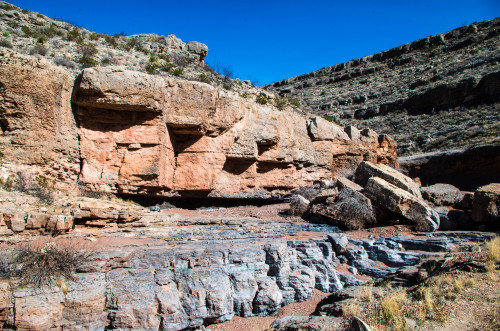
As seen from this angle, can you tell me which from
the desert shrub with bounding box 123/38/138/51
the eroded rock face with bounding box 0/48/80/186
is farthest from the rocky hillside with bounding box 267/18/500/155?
the eroded rock face with bounding box 0/48/80/186

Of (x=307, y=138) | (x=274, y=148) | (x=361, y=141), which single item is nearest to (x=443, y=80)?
(x=361, y=141)

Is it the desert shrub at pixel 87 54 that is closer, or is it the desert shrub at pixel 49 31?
the desert shrub at pixel 87 54

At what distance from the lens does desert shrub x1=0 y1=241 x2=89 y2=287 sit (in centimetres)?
578

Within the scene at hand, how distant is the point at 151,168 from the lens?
11102mm

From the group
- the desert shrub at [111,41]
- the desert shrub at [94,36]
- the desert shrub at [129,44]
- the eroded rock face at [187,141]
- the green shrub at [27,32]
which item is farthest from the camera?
the desert shrub at [129,44]

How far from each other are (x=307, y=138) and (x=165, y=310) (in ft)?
36.1

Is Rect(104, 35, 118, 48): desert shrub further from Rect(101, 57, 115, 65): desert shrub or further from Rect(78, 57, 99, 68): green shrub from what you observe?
Rect(78, 57, 99, 68): green shrub

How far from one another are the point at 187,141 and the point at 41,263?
23.4 feet

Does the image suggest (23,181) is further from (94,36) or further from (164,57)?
(164,57)

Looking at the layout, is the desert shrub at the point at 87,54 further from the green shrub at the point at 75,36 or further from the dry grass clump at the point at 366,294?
the dry grass clump at the point at 366,294

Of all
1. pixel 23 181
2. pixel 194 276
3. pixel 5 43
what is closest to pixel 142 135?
pixel 23 181

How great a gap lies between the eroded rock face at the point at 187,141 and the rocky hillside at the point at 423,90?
1009 centimetres

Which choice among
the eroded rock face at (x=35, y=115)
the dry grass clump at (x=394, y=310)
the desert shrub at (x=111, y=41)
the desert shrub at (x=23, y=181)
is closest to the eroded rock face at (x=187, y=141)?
the eroded rock face at (x=35, y=115)

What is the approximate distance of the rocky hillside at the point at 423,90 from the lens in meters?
23.1
